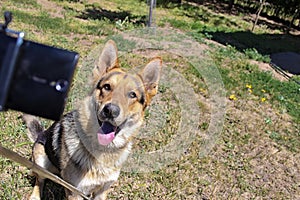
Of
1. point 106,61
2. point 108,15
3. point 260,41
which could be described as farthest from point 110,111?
point 260,41

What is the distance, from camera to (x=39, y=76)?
80 cm

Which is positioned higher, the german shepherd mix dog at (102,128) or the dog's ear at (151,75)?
the dog's ear at (151,75)

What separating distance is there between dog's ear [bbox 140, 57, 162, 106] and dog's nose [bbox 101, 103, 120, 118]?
1.45 ft

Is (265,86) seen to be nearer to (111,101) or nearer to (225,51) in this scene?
(225,51)

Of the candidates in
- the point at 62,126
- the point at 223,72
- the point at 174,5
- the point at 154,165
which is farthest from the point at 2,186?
the point at 174,5

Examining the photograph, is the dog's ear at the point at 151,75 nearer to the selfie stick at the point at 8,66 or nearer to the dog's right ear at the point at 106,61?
the dog's right ear at the point at 106,61

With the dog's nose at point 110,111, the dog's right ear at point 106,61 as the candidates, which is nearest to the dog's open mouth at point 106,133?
the dog's nose at point 110,111

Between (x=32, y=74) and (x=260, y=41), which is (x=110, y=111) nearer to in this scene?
(x=32, y=74)

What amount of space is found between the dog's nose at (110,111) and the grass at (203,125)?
0.81 meters

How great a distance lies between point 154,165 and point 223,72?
3.89 m

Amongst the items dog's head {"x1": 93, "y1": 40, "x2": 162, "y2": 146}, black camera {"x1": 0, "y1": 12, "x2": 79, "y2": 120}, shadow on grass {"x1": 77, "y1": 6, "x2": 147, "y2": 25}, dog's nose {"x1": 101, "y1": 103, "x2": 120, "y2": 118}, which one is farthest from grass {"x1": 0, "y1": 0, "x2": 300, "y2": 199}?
black camera {"x1": 0, "y1": 12, "x2": 79, "y2": 120}

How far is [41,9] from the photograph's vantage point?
1032cm

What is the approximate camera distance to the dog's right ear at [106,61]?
2631 mm

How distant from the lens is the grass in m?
3.72
